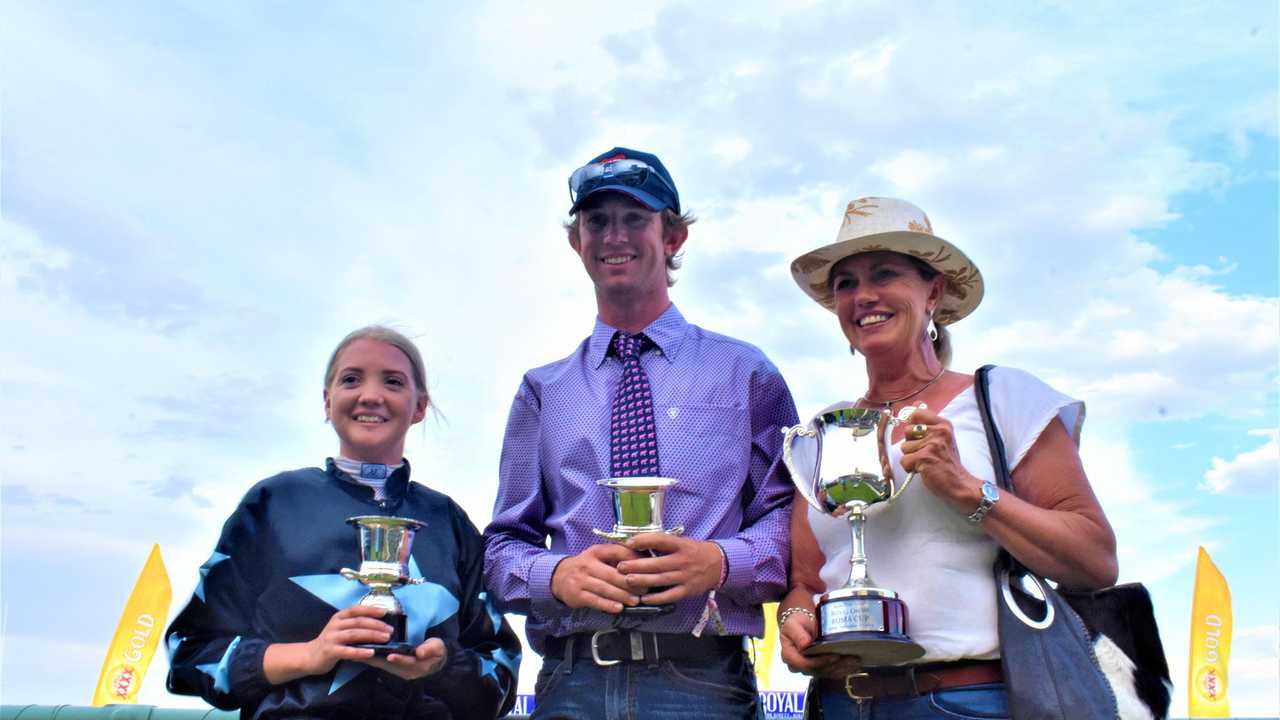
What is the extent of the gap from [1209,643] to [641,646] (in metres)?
18.5

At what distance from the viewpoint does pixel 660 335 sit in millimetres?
3840

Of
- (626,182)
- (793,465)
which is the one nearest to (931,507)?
(793,465)

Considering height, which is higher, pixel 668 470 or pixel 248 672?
pixel 668 470

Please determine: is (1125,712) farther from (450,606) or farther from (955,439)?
(450,606)

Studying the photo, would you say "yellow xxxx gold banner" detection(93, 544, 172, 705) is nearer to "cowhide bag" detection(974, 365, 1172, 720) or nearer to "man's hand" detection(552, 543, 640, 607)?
"man's hand" detection(552, 543, 640, 607)

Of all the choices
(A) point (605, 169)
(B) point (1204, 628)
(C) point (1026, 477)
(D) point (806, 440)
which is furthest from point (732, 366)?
(B) point (1204, 628)

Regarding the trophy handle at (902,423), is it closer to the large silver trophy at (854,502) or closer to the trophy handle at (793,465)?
the large silver trophy at (854,502)

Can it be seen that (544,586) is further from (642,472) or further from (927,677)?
(927,677)

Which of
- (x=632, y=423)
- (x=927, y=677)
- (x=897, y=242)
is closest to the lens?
(x=927, y=677)

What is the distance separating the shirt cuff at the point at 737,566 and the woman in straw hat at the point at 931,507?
15 cm

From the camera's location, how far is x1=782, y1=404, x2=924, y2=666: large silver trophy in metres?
2.80

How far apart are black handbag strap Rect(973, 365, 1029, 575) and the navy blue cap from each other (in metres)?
1.30

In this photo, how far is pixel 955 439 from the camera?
3.00 m

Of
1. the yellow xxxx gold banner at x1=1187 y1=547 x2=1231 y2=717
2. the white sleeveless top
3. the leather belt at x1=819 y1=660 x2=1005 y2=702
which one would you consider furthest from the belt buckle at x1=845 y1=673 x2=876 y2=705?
the yellow xxxx gold banner at x1=1187 y1=547 x2=1231 y2=717
